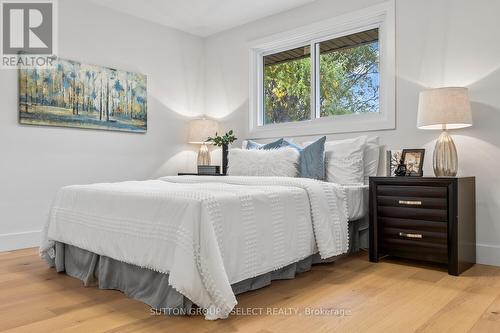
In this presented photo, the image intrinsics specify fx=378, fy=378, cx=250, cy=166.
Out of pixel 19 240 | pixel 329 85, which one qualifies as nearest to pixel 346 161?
pixel 329 85

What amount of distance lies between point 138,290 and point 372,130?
244cm

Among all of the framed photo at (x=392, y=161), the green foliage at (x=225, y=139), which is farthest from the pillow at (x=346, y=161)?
the green foliage at (x=225, y=139)

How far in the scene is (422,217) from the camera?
273 centimetres

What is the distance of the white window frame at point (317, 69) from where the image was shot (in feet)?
11.1

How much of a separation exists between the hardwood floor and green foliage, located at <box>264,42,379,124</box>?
1731 mm

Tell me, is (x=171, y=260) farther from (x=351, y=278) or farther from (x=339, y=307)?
(x=351, y=278)

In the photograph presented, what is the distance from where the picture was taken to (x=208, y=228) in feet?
5.87

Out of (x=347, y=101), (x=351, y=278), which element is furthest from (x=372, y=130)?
(x=351, y=278)

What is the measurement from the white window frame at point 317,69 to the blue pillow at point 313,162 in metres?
0.47

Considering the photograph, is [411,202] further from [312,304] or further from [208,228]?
[208,228]

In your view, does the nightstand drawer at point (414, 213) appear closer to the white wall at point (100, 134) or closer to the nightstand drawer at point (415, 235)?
the nightstand drawer at point (415, 235)

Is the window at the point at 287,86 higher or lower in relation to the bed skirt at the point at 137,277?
higher

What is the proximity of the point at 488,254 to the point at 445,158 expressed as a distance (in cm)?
81

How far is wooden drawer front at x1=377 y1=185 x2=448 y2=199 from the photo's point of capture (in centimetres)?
264
